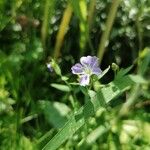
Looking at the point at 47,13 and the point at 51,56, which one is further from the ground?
the point at 47,13

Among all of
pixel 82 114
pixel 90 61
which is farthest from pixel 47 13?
pixel 82 114

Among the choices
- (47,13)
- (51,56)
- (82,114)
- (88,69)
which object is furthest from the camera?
(51,56)

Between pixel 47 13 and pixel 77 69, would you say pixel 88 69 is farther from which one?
pixel 47 13

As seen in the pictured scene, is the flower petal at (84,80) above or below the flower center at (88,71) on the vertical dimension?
below

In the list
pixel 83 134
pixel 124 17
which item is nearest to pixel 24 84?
pixel 83 134

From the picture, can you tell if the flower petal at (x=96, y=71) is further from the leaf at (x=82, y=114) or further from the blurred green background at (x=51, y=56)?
the blurred green background at (x=51, y=56)

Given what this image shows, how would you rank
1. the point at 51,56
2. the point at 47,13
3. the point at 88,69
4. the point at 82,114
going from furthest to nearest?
the point at 51,56 → the point at 47,13 → the point at 88,69 → the point at 82,114

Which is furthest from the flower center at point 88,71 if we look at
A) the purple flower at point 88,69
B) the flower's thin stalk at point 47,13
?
the flower's thin stalk at point 47,13
